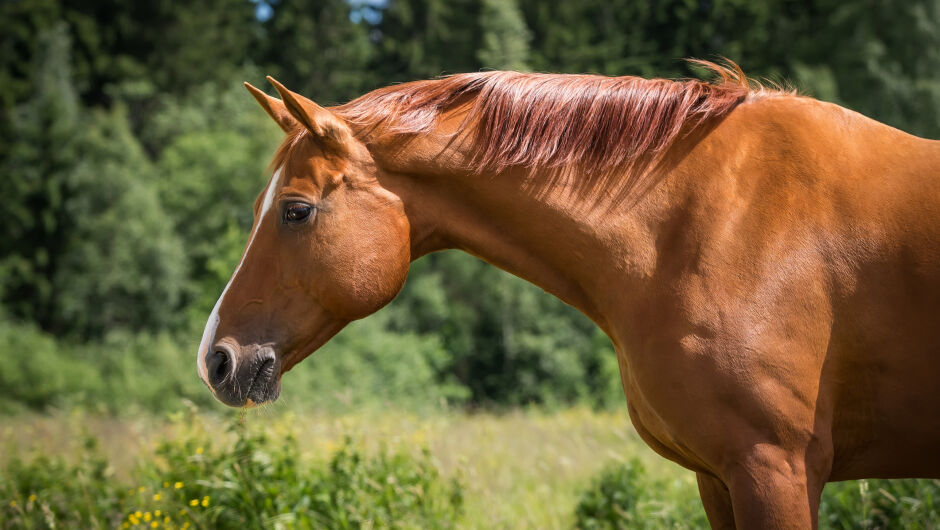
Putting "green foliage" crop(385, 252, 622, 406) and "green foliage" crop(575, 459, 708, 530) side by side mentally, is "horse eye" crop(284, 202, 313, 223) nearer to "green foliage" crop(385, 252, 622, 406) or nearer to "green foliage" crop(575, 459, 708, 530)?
"green foliage" crop(575, 459, 708, 530)

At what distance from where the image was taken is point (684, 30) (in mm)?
20484

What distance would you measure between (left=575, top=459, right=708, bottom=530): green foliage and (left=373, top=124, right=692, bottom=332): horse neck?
216 cm

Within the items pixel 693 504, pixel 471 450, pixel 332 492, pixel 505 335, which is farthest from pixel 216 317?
pixel 505 335

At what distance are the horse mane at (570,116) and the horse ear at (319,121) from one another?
93mm

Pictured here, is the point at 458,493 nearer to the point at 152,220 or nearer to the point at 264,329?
the point at 264,329

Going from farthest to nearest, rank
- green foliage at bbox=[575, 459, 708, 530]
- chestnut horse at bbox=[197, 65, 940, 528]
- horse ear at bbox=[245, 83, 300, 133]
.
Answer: green foliage at bbox=[575, 459, 708, 530] → horse ear at bbox=[245, 83, 300, 133] → chestnut horse at bbox=[197, 65, 940, 528]

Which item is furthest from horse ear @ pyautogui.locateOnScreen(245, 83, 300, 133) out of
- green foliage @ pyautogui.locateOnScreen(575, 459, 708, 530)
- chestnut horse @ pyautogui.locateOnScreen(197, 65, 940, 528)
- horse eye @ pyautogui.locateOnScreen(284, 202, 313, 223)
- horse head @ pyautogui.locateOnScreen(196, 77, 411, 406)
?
green foliage @ pyautogui.locateOnScreen(575, 459, 708, 530)

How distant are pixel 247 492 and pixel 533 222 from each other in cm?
257

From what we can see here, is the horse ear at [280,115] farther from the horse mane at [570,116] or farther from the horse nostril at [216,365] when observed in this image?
the horse nostril at [216,365]

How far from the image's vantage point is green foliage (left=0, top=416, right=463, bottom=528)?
13.5ft

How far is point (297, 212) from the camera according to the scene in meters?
2.49

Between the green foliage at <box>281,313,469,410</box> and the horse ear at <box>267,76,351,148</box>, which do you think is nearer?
the horse ear at <box>267,76,351,148</box>

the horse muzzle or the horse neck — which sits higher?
the horse neck

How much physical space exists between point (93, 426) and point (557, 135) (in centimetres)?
914
